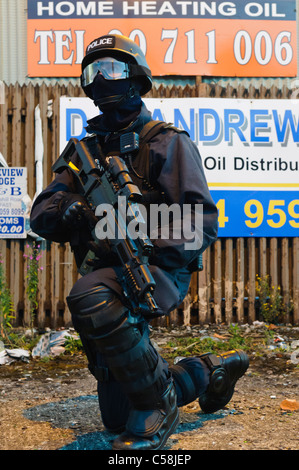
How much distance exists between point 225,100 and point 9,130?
8.43 feet

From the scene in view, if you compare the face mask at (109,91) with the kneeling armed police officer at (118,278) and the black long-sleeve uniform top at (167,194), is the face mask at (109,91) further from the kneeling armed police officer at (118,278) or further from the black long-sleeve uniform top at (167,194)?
the black long-sleeve uniform top at (167,194)

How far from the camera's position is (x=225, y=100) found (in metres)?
6.29

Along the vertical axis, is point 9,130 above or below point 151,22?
below

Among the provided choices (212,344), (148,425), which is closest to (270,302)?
(212,344)

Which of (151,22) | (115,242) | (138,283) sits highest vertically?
(151,22)

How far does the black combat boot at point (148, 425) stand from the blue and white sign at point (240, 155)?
3.93 meters

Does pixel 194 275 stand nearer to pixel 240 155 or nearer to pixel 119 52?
pixel 240 155

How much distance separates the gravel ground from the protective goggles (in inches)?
72.0

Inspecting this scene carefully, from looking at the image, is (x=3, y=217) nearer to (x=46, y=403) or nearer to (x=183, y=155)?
(x=46, y=403)

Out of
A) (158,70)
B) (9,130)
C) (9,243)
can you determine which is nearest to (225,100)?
(158,70)

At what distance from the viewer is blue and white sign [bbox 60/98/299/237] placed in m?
6.21

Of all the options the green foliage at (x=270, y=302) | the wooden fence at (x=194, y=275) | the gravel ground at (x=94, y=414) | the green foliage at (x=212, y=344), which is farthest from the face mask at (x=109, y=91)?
the green foliage at (x=270, y=302)

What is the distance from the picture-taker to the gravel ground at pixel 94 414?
2.66 meters

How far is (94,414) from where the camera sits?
3168mm
